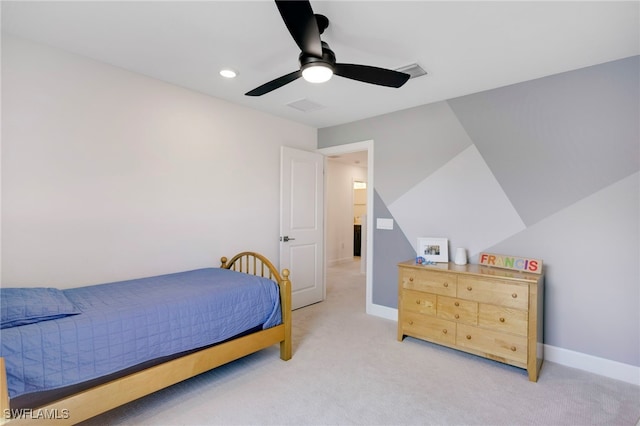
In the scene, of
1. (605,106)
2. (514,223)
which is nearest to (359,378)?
(514,223)

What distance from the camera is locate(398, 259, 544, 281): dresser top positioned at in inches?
101

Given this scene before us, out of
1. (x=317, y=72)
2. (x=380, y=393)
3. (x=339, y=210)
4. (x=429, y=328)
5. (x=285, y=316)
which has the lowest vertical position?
(x=380, y=393)

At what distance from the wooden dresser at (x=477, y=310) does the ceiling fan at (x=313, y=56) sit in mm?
1775

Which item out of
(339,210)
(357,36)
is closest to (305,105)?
(357,36)

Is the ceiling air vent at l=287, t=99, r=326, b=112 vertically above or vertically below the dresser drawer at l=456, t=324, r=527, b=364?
above

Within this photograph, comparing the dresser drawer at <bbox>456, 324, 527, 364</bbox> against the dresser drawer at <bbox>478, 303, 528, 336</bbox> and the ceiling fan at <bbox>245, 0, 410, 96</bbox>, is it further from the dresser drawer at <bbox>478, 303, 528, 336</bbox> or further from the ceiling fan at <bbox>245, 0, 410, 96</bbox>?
the ceiling fan at <bbox>245, 0, 410, 96</bbox>

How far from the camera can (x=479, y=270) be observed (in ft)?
9.34

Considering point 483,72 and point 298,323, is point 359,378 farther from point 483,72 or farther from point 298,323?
point 483,72

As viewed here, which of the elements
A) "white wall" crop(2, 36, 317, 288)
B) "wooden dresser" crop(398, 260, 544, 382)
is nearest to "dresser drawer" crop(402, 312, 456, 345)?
"wooden dresser" crop(398, 260, 544, 382)

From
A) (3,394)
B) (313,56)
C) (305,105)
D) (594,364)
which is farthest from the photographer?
(305,105)

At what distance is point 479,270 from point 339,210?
4.76 metres

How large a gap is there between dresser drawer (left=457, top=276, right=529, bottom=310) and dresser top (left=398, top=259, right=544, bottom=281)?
0.18 ft

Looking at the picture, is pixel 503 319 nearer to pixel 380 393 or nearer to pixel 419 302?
pixel 419 302

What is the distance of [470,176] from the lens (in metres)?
3.22
